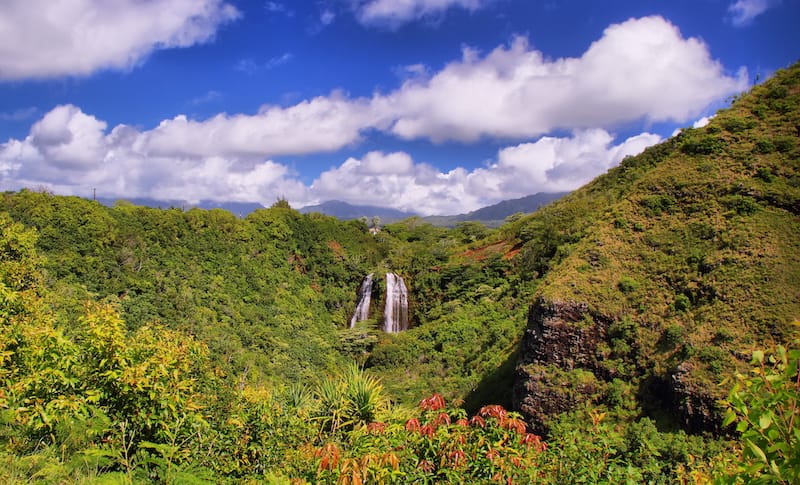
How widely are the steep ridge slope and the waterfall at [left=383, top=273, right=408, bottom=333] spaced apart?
14.2 meters

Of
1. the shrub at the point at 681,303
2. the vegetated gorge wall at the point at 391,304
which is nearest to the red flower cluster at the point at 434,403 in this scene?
the shrub at the point at 681,303

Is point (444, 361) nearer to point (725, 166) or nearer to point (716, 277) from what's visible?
point (716, 277)

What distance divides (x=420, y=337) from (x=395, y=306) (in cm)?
494

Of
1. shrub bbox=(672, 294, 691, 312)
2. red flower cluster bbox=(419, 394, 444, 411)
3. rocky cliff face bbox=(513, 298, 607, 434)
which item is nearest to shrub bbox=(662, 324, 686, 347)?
shrub bbox=(672, 294, 691, 312)

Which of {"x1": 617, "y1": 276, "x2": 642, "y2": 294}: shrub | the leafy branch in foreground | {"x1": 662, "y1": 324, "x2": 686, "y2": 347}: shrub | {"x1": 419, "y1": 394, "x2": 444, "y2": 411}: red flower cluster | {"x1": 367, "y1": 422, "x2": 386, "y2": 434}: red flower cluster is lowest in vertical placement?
{"x1": 662, "y1": 324, "x2": 686, "y2": 347}: shrub

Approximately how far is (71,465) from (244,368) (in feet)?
49.3

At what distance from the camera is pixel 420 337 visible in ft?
78.1

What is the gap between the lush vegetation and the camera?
12.0 feet

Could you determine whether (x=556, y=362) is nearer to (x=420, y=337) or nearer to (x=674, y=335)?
(x=674, y=335)

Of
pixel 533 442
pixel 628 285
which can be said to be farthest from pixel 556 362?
pixel 533 442

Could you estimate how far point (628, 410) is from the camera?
11484mm

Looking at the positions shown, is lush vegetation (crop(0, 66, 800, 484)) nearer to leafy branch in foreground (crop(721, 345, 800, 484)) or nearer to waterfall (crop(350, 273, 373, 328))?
leafy branch in foreground (crop(721, 345, 800, 484))

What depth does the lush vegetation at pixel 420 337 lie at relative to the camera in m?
3.67

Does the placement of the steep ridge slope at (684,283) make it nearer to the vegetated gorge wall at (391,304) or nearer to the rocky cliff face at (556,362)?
the rocky cliff face at (556,362)
